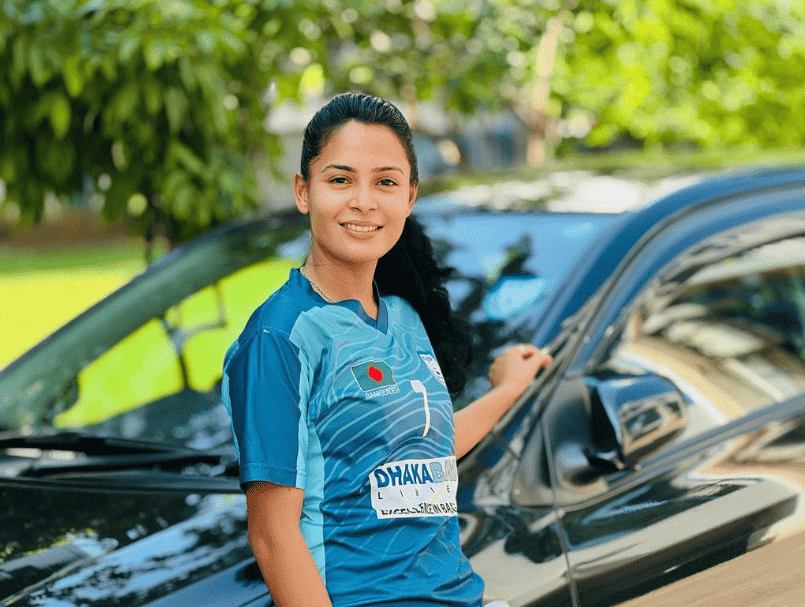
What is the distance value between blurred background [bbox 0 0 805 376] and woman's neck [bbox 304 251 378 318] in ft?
3.67

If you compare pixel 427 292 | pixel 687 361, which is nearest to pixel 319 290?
pixel 427 292

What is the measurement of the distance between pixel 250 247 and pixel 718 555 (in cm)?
163

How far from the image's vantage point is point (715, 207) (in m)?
2.60

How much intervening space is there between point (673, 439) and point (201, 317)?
1.41 m

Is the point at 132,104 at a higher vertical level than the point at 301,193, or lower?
higher

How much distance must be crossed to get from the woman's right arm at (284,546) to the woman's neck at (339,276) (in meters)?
0.35

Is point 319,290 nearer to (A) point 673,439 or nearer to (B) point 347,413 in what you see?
(B) point 347,413

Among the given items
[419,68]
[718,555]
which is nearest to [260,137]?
[419,68]

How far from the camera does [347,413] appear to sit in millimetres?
1533

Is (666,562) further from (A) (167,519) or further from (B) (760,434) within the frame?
(A) (167,519)

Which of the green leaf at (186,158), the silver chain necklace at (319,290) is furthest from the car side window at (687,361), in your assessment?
the green leaf at (186,158)

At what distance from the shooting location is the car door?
2.03 meters

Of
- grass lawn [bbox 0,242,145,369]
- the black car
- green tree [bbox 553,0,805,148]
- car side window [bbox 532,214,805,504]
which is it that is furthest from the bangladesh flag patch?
grass lawn [bbox 0,242,145,369]

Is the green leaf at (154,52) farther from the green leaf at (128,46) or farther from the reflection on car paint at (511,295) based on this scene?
the reflection on car paint at (511,295)
